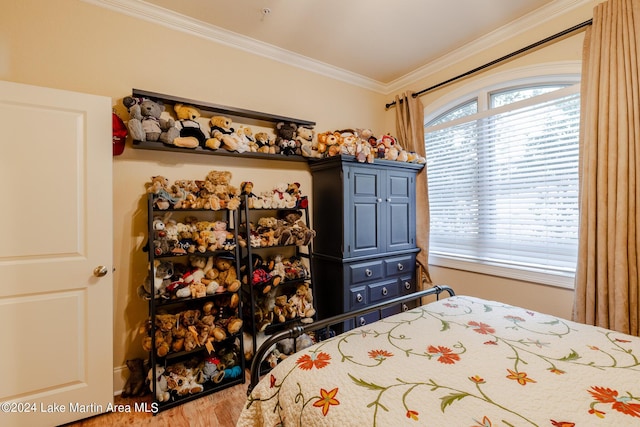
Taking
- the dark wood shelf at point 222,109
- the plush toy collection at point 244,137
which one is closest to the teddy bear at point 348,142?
the plush toy collection at point 244,137

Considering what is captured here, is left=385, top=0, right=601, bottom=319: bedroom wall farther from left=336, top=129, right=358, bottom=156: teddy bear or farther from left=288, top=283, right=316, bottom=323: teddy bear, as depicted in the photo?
left=288, top=283, right=316, bottom=323: teddy bear

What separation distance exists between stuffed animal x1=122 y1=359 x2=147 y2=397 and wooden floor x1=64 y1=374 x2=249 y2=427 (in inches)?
1.4

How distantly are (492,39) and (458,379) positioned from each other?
273 centimetres

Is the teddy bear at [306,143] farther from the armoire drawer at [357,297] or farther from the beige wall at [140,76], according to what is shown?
the armoire drawer at [357,297]

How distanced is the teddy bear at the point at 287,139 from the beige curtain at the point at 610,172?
2.10 metres

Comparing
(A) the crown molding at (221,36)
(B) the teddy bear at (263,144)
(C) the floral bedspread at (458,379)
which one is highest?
(A) the crown molding at (221,36)

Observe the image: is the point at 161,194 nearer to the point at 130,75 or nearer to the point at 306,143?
Result: the point at 130,75

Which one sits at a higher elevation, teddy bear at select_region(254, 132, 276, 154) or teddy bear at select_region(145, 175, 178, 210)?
teddy bear at select_region(254, 132, 276, 154)

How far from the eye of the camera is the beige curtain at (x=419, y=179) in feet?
9.62

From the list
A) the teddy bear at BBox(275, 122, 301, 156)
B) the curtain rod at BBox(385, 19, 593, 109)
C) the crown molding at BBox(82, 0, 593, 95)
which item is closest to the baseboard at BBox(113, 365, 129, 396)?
the teddy bear at BBox(275, 122, 301, 156)

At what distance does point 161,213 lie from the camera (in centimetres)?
201

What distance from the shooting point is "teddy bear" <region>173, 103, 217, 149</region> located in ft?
6.60

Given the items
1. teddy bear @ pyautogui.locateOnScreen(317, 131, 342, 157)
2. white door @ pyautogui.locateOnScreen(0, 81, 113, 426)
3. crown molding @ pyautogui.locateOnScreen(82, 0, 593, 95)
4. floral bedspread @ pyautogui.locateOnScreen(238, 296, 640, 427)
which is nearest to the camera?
floral bedspread @ pyautogui.locateOnScreen(238, 296, 640, 427)

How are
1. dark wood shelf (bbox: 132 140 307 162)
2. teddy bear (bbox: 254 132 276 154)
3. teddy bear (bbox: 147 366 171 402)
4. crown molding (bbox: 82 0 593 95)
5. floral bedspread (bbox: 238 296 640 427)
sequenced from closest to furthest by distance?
floral bedspread (bbox: 238 296 640 427) → teddy bear (bbox: 147 366 171 402) → dark wood shelf (bbox: 132 140 307 162) → crown molding (bbox: 82 0 593 95) → teddy bear (bbox: 254 132 276 154)
